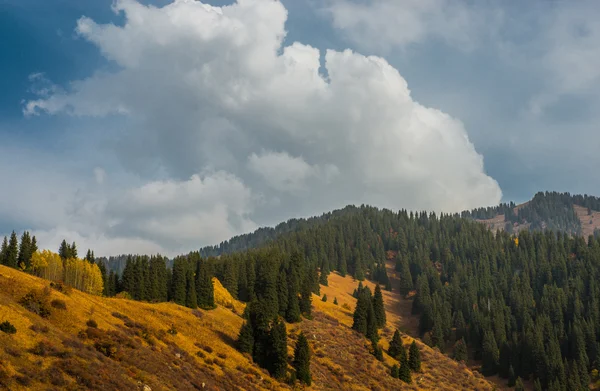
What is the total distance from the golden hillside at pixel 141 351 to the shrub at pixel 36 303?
0.33 m

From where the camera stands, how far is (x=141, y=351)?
54.6m

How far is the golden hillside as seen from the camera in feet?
131

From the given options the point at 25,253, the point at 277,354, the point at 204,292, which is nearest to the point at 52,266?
the point at 25,253

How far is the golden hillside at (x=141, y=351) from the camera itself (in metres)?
40.0

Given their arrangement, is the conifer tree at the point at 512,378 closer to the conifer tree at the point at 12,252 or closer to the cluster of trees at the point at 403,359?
the cluster of trees at the point at 403,359

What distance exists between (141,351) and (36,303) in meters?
12.4

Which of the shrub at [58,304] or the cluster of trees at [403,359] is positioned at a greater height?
the shrub at [58,304]

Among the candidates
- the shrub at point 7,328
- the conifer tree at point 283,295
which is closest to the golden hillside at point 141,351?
the shrub at point 7,328

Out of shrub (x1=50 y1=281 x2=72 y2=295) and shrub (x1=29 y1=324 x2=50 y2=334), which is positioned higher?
shrub (x1=50 y1=281 x2=72 y2=295)

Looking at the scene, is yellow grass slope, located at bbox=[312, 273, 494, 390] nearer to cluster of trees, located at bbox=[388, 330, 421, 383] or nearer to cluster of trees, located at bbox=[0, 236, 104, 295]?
cluster of trees, located at bbox=[388, 330, 421, 383]

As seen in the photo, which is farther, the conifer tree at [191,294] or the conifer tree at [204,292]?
the conifer tree at [204,292]

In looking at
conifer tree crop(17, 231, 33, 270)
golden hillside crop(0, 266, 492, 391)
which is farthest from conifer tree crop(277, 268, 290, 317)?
conifer tree crop(17, 231, 33, 270)

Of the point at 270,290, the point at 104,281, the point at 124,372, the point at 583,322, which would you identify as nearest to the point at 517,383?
the point at 583,322

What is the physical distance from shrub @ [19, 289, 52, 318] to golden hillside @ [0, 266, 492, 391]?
0.33 metres
